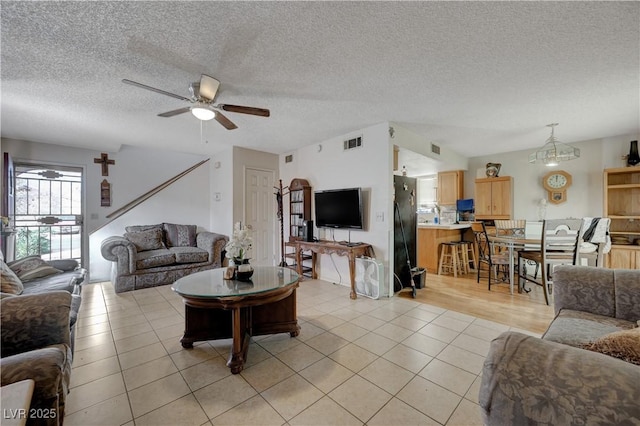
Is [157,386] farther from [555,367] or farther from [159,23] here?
[159,23]

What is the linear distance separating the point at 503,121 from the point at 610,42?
5.67ft

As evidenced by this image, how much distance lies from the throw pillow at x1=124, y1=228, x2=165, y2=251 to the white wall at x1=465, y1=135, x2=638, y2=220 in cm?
663

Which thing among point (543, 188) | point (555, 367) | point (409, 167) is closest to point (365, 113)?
point (409, 167)

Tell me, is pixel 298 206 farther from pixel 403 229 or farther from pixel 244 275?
pixel 244 275

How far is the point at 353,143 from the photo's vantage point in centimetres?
402

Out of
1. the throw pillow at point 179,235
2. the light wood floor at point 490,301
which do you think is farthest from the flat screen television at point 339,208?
the throw pillow at point 179,235

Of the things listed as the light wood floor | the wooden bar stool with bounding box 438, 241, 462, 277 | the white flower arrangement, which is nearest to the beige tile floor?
the light wood floor

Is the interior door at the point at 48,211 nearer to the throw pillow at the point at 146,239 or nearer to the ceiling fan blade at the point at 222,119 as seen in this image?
the throw pillow at the point at 146,239

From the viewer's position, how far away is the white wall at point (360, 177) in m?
3.64

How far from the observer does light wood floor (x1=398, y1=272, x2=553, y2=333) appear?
2.86m

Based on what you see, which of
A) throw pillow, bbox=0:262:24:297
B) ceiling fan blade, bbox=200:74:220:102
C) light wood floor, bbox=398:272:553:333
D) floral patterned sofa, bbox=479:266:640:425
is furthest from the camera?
light wood floor, bbox=398:272:553:333

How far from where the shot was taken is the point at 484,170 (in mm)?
5570

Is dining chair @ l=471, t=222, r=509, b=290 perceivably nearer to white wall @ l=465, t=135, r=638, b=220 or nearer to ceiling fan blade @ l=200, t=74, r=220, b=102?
white wall @ l=465, t=135, r=638, b=220

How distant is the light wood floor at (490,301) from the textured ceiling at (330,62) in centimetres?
244
